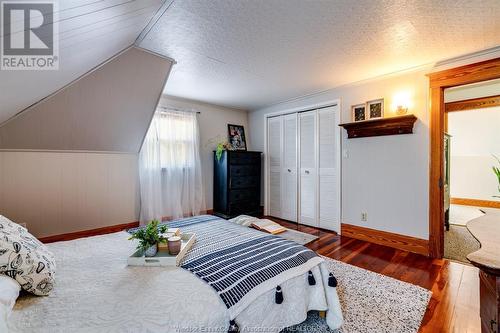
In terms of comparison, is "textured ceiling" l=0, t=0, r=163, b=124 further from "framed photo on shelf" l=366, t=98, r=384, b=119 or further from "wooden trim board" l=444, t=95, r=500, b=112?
"wooden trim board" l=444, t=95, r=500, b=112

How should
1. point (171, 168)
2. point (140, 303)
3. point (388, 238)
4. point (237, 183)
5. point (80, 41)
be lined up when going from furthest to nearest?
1. point (237, 183)
2. point (171, 168)
3. point (388, 238)
4. point (80, 41)
5. point (140, 303)

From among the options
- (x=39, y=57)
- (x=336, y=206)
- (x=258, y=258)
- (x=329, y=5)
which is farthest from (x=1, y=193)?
(x=336, y=206)

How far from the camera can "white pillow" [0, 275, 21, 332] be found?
716mm

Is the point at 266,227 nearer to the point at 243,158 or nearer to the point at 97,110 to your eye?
the point at 243,158

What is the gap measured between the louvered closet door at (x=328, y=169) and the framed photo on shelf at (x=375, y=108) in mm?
488

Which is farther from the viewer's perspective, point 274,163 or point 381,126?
point 274,163

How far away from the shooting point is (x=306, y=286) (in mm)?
1354

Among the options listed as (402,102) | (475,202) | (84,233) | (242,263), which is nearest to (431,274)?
(402,102)

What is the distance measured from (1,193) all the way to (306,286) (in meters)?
3.39

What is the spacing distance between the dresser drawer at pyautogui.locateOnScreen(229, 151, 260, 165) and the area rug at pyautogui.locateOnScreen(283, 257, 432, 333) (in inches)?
96.3

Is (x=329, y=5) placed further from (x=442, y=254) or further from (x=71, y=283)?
(x=442, y=254)

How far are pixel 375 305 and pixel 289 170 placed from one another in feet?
8.76

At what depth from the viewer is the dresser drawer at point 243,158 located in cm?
402

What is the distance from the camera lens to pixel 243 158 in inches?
164
